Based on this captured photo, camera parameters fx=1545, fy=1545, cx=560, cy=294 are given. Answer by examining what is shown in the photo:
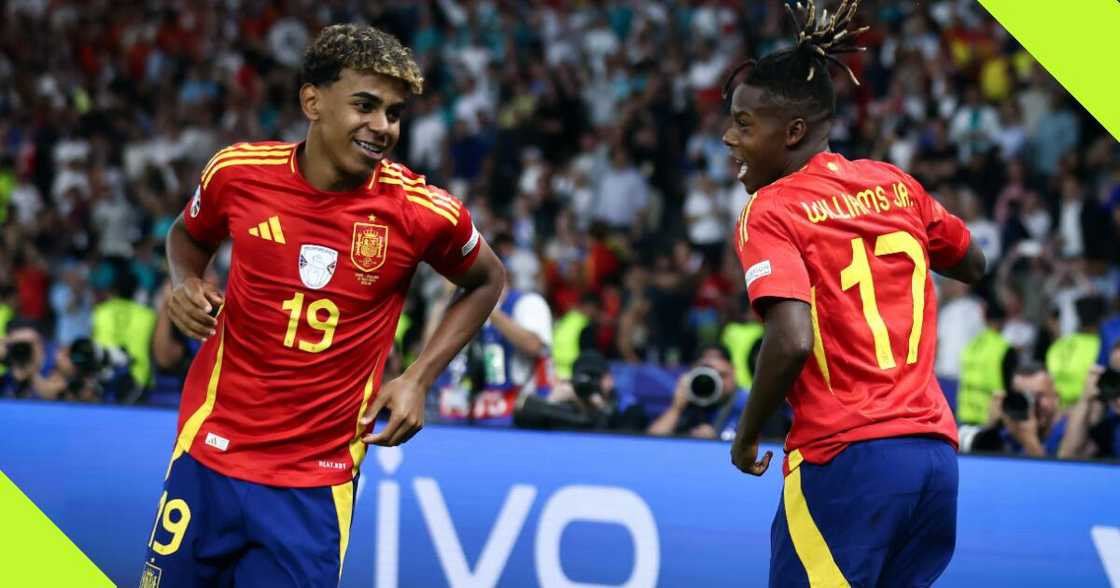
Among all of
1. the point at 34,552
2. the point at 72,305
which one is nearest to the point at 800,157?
the point at 34,552

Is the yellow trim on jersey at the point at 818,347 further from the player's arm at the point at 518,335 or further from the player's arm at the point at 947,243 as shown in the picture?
the player's arm at the point at 518,335

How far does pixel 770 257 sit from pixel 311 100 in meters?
1.36

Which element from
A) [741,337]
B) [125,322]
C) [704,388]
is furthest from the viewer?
[125,322]

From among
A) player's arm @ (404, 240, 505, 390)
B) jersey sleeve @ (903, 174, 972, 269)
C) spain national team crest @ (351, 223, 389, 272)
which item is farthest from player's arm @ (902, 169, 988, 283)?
spain national team crest @ (351, 223, 389, 272)

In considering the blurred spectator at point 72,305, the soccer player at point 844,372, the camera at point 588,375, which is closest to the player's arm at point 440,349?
the soccer player at point 844,372

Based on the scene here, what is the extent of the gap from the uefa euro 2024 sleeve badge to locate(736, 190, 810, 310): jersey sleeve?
3.24 ft

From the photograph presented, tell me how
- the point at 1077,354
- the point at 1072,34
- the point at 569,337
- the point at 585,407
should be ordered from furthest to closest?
the point at 569,337 → the point at 1077,354 → the point at 585,407 → the point at 1072,34

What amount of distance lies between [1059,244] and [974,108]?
1760 millimetres

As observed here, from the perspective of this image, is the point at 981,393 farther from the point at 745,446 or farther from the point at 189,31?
the point at 189,31

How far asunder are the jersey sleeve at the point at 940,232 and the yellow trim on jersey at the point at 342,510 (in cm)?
176

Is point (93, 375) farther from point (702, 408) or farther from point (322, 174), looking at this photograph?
point (322, 174)

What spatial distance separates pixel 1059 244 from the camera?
1230cm

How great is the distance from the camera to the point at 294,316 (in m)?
4.18

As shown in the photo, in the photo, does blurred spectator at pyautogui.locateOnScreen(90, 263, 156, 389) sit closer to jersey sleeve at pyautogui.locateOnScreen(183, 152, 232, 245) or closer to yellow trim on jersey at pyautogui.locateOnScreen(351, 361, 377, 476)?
jersey sleeve at pyautogui.locateOnScreen(183, 152, 232, 245)
